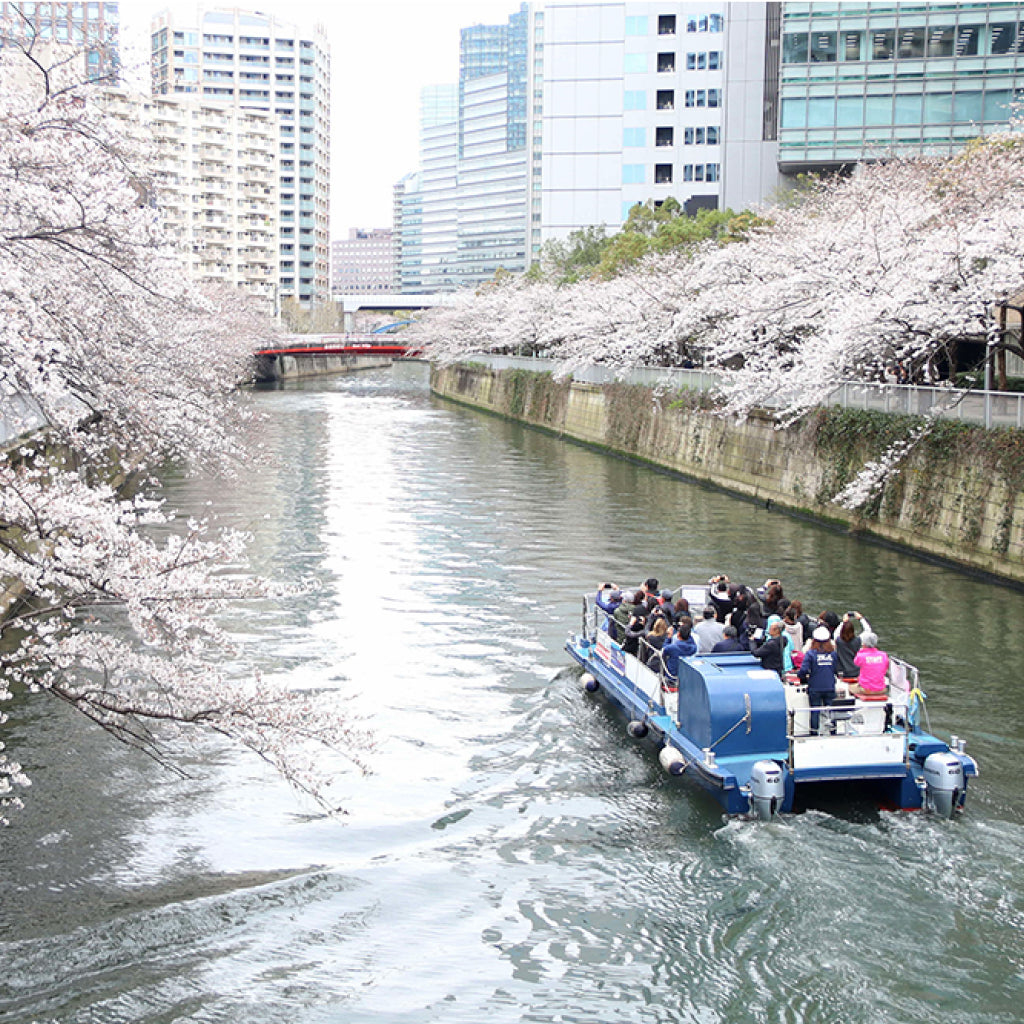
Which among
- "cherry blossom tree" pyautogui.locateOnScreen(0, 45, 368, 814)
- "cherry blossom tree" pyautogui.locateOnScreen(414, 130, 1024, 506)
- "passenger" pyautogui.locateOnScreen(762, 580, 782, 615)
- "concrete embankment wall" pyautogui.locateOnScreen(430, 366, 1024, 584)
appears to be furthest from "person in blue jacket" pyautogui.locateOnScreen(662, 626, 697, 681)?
"cherry blossom tree" pyautogui.locateOnScreen(414, 130, 1024, 506)

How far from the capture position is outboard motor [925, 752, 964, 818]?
1220cm

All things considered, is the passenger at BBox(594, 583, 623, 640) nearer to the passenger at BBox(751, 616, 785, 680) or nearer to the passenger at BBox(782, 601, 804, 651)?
the passenger at BBox(782, 601, 804, 651)

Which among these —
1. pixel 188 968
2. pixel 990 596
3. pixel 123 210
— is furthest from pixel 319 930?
pixel 990 596

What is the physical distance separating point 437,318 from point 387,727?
82.0 metres

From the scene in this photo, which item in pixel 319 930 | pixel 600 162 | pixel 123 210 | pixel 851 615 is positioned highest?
pixel 600 162

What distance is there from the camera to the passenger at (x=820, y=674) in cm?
1303

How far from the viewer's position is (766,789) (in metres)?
12.1

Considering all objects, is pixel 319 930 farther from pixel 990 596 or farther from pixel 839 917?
pixel 990 596

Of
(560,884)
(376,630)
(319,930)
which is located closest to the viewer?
(319,930)

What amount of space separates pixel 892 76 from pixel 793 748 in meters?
54.6

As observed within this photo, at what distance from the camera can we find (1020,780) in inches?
527

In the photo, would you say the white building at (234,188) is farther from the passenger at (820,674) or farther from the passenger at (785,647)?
the passenger at (820,674)

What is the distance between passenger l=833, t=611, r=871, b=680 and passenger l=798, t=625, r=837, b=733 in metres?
0.65

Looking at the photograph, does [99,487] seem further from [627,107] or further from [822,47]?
[627,107]
